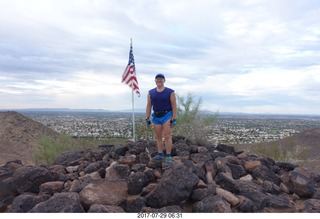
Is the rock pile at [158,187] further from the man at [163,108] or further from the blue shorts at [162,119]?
the blue shorts at [162,119]

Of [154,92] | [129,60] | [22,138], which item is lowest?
[22,138]

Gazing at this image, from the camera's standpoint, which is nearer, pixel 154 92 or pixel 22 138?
pixel 154 92

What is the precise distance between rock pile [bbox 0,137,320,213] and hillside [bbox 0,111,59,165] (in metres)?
14.2

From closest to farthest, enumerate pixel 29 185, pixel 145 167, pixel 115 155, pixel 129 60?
pixel 29 185 → pixel 145 167 → pixel 115 155 → pixel 129 60

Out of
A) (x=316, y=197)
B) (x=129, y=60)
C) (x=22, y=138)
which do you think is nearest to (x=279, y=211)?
(x=316, y=197)

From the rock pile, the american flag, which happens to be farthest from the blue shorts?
the american flag

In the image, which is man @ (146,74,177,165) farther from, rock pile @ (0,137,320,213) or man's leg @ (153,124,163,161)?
rock pile @ (0,137,320,213)

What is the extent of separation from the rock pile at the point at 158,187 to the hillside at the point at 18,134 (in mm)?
14192

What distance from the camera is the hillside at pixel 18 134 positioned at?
23516 mm

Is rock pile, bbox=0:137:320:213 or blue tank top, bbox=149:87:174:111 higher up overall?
blue tank top, bbox=149:87:174:111

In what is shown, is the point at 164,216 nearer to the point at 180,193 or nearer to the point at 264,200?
the point at 180,193

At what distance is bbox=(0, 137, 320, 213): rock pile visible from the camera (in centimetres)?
635

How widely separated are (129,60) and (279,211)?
8.81 meters

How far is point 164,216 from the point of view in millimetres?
5863
